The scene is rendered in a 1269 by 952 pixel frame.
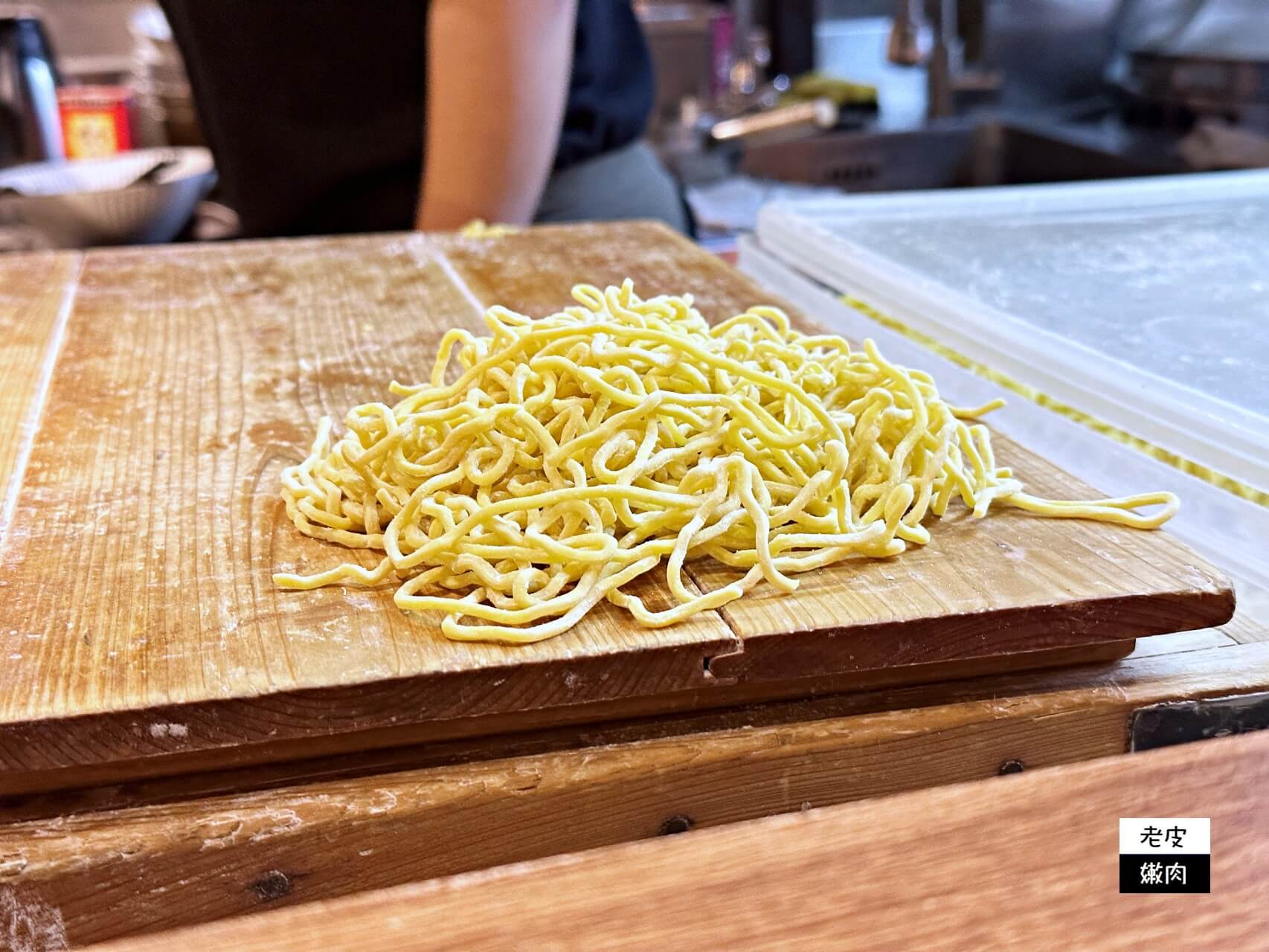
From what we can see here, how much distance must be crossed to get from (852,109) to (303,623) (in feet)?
10.3

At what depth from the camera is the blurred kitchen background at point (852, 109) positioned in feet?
8.74

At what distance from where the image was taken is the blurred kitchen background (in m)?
2.66

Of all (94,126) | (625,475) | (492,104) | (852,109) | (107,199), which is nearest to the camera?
(625,475)

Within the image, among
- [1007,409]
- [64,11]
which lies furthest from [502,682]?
[64,11]

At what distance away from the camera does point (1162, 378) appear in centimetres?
117

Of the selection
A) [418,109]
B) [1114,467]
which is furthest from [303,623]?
[418,109]

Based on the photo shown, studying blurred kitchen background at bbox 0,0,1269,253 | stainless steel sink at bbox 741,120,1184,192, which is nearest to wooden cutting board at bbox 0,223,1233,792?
blurred kitchen background at bbox 0,0,1269,253

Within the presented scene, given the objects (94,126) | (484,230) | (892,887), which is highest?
(94,126)

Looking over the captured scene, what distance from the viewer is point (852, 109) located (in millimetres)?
3590

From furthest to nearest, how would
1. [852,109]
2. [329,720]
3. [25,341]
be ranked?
[852,109], [25,341], [329,720]

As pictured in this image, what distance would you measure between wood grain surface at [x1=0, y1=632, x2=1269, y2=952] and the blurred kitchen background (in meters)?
1.86

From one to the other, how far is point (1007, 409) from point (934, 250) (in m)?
0.42

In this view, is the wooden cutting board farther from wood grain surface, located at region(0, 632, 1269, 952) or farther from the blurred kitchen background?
the blurred kitchen background

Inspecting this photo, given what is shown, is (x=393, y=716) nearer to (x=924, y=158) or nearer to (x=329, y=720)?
(x=329, y=720)
